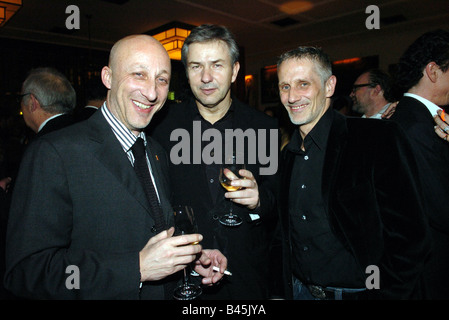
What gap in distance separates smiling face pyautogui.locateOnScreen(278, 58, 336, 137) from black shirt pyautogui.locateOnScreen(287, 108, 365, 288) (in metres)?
0.08

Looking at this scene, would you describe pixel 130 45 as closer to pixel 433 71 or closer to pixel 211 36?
pixel 211 36

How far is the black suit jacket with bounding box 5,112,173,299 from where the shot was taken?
1140 mm

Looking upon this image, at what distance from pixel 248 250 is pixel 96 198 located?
108cm

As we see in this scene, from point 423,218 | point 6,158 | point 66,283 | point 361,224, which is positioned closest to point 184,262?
point 66,283

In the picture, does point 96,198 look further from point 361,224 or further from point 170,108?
point 361,224

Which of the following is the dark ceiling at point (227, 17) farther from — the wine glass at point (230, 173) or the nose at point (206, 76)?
the wine glass at point (230, 173)

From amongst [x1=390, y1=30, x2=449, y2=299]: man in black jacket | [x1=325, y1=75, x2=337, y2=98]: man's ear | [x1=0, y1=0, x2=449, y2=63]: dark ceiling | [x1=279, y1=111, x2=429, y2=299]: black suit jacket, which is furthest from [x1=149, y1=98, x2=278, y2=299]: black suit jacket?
[x1=0, y1=0, x2=449, y2=63]: dark ceiling

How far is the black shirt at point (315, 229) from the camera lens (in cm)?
166

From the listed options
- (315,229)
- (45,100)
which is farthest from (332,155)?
(45,100)

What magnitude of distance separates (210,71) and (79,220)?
1269 millimetres

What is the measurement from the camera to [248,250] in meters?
1.94

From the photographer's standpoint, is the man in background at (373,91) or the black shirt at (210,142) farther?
the man in background at (373,91)

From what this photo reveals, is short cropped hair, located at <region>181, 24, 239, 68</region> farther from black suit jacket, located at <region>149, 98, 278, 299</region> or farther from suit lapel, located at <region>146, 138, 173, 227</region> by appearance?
suit lapel, located at <region>146, 138, 173, 227</region>

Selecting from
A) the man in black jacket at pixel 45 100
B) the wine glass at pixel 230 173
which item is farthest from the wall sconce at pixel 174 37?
the wine glass at pixel 230 173
